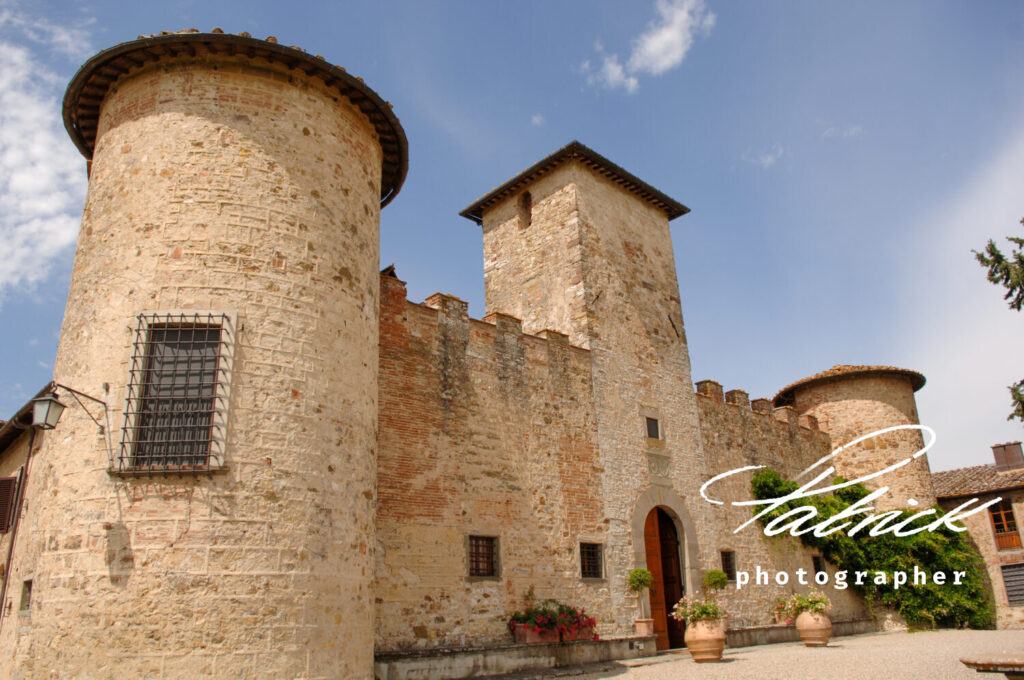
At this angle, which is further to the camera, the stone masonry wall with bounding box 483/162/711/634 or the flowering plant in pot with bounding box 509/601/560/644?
the stone masonry wall with bounding box 483/162/711/634

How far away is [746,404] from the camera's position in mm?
19141

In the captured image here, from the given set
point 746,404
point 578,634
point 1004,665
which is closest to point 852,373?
point 746,404

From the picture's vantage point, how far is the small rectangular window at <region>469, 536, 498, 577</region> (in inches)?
440

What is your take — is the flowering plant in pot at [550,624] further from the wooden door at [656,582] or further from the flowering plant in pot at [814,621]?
the flowering plant in pot at [814,621]

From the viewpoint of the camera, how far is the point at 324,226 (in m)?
8.84

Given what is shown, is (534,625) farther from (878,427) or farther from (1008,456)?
(1008,456)

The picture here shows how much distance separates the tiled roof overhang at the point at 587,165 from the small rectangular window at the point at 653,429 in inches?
224

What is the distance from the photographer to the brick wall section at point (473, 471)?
33.9 ft

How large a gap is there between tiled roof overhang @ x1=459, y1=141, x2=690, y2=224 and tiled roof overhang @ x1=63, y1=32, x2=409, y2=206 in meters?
6.45

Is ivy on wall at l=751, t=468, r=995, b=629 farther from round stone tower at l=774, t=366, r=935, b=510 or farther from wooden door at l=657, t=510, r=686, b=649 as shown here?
wooden door at l=657, t=510, r=686, b=649

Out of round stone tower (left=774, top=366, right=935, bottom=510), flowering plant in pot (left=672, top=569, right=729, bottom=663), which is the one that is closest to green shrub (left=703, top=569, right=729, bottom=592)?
flowering plant in pot (left=672, top=569, right=729, bottom=663)

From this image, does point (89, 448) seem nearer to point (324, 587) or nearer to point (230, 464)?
point (230, 464)

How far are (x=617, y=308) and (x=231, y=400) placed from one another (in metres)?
9.74

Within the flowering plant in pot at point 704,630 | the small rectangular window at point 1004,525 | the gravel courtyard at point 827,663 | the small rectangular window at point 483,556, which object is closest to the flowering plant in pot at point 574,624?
the gravel courtyard at point 827,663
